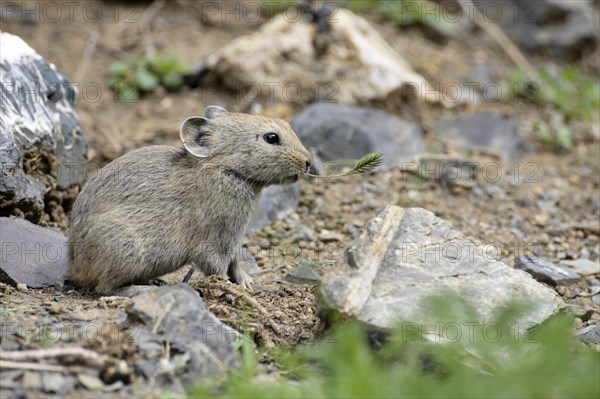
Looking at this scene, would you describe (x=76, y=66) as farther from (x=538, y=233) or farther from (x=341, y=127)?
(x=538, y=233)

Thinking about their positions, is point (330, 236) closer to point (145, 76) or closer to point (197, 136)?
point (197, 136)

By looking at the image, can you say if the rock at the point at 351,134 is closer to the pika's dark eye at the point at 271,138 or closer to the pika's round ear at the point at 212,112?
the pika's round ear at the point at 212,112

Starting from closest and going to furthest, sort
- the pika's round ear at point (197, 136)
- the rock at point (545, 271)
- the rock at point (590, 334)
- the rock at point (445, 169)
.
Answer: the rock at point (590, 334)
the pika's round ear at point (197, 136)
the rock at point (545, 271)
the rock at point (445, 169)

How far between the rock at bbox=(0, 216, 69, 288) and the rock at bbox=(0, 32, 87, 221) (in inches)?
9.3

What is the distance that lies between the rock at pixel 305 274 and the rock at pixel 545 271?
6.24ft

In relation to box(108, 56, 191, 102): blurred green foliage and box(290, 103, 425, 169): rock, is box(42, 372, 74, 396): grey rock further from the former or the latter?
box(108, 56, 191, 102): blurred green foliage

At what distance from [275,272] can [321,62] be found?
4444mm

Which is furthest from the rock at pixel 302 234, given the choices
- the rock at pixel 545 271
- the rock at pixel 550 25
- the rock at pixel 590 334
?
the rock at pixel 550 25

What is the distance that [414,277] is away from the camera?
5.35 metres

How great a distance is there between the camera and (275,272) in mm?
7375

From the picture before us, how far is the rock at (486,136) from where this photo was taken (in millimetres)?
10453

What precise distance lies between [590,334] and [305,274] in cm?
231

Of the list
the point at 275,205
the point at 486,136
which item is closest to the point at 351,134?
the point at 275,205

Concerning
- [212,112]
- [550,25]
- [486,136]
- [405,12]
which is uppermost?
[405,12]
